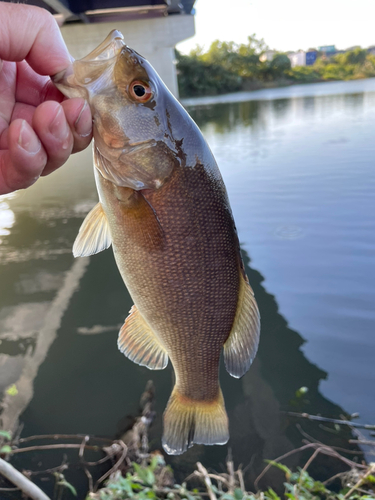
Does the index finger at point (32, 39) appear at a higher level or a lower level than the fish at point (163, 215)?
higher

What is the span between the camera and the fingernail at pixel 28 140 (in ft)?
3.88

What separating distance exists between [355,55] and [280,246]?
5667 cm

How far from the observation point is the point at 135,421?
148 inches

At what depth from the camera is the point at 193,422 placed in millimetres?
1648

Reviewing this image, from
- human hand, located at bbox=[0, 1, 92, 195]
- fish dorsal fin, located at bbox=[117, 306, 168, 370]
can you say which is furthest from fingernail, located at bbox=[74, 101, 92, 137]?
fish dorsal fin, located at bbox=[117, 306, 168, 370]

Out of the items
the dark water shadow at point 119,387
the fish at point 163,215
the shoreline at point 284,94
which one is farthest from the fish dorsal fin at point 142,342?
the shoreline at point 284,94

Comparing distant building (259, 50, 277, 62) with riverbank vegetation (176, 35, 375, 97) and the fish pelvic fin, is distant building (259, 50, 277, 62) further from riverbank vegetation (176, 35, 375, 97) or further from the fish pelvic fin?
the fish pelvic fin

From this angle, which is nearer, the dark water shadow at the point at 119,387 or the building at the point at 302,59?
the dark water shadow at the point at 119,387

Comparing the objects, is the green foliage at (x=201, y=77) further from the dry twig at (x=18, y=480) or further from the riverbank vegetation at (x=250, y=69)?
the dry twig at (x=18, y=480)

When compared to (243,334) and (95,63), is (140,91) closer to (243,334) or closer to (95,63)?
(95,63)

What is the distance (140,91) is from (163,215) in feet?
1.44

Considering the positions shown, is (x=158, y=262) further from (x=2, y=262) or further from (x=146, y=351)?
(x=2, y=262)

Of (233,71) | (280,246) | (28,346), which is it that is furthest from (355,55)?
(28,346)

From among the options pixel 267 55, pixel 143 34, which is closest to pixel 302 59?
pixel 267 55
